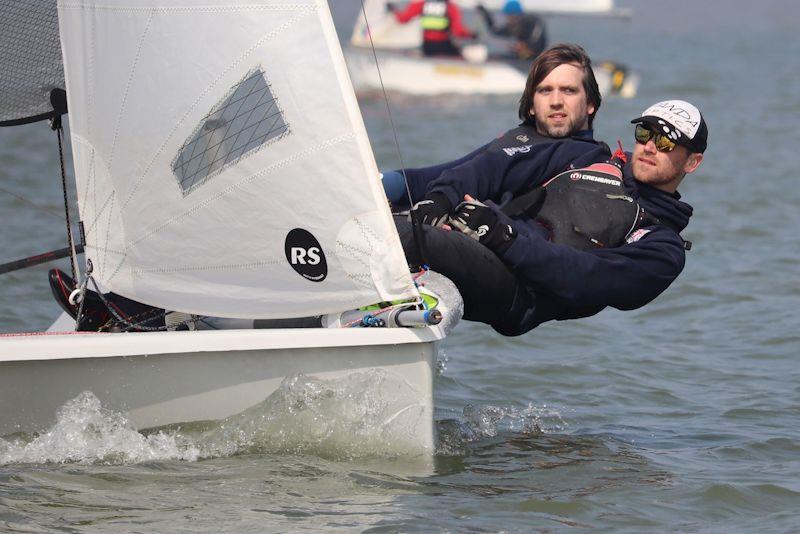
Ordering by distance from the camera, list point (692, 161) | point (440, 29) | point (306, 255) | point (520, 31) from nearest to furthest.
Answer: point (306, 255) < point (692, 161) < point (440, 29) < point (520, 31)

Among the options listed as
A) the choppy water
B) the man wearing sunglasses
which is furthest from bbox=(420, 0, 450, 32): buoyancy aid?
the man wearing sunglasses

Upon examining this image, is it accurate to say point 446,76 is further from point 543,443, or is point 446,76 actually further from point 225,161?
point 225,161

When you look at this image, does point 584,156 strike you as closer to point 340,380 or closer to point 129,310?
point 340,380

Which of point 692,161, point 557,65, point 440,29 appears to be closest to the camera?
point 692,161

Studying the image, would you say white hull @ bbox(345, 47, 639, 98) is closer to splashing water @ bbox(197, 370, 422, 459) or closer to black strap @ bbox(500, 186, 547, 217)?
black strap @ bbox(500, 186, 547, 217)

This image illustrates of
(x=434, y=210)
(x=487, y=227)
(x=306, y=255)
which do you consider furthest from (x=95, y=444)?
(x=487, y=227)

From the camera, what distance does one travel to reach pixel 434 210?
3996mm

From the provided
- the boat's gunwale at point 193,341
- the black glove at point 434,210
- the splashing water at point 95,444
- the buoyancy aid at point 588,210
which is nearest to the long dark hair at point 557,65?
the buoyancy aid at point 588,210

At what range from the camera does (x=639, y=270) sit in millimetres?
4000

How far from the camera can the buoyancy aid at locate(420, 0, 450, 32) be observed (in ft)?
64.1

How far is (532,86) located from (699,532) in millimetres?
1542

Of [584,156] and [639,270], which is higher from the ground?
[584,156]

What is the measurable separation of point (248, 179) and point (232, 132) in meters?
0.14

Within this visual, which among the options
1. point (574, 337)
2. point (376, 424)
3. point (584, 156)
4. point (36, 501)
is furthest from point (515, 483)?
point (574, 337)
